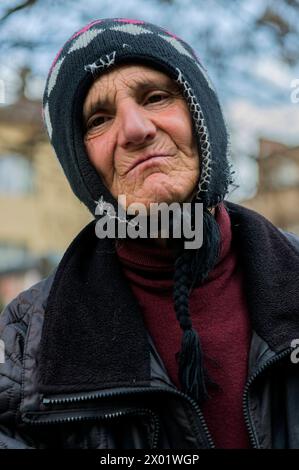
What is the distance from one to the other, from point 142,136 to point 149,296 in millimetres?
526

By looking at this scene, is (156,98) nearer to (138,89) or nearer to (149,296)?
(138,89)

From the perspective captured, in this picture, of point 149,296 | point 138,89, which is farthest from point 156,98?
point 149,296

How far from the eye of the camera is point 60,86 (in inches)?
90.4

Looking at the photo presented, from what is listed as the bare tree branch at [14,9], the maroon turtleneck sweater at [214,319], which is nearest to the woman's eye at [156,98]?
the maroon turtleneck sweater at [214,319]

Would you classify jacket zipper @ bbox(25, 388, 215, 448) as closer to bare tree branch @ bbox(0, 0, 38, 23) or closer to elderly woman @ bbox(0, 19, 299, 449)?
elderly woman @ bbox(0, 19, 299, 449)

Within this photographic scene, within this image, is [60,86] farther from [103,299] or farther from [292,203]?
[292,203]

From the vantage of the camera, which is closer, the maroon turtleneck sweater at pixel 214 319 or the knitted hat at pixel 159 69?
the maroon turtleneck sweater at pixel 214 319

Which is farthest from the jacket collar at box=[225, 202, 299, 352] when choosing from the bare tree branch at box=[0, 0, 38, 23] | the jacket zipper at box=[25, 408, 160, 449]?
the bare tree branch at box=[0, 0, 38, 23]

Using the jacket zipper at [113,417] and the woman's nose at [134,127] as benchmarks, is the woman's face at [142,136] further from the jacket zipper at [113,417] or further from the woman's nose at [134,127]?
the jacket zipper at [113,417]

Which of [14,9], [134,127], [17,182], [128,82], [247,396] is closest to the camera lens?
[247,396]

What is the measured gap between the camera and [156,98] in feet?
7.15

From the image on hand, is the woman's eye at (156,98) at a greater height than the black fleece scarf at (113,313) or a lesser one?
greater

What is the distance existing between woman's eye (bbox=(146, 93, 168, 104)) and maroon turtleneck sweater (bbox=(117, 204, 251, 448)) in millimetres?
448

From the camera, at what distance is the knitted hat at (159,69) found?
2.13 metres
